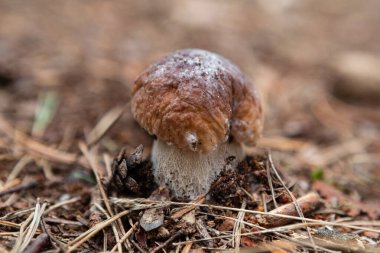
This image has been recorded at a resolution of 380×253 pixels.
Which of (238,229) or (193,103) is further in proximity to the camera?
(238,229)

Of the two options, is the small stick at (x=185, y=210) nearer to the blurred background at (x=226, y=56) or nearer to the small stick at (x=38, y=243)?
the small stick at (x=38, y=243)

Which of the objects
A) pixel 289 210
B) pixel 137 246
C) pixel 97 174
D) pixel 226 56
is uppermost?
pixel 226 56

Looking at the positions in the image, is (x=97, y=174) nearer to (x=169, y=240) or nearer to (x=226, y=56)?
(x=169, y=240)

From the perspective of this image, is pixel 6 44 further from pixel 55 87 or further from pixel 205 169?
pixel 205 169

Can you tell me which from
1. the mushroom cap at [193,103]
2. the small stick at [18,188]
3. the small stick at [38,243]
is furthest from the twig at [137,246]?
the small stick at [18,188]

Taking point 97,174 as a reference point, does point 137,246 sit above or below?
below

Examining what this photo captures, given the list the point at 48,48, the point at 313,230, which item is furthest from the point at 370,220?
the point at 48,48

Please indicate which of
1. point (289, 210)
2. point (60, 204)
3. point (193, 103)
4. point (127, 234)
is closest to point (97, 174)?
point (60, 204)

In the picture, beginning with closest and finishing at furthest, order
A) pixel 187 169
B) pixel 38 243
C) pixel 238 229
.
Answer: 1. pixel 38 243
2. pixel 238 229
3. pixel 187 169
